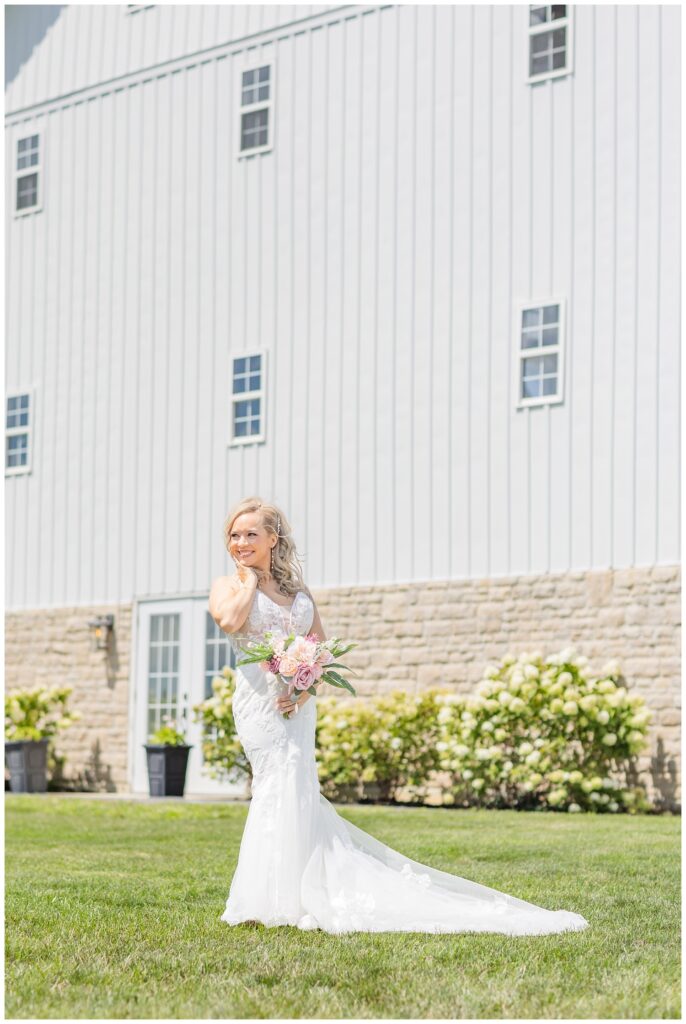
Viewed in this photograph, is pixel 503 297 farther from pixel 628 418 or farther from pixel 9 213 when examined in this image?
pixel 9 213

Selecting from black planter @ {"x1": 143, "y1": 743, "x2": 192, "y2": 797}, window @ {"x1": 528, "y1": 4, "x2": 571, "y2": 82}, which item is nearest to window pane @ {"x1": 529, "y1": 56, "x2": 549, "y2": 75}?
window @ {"x1": 528, "y1": 4, "x2": 571, "y2": 82}

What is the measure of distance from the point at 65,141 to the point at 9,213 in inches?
56.2

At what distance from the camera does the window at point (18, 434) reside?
18750 mm

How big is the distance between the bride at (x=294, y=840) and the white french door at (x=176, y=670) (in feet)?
34.2

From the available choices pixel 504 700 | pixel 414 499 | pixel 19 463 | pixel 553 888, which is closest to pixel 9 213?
pixel 19 463

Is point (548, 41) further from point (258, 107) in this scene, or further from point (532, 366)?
point (258, 107)

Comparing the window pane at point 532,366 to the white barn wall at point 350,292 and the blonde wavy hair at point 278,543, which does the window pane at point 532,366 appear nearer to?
the white barn wall at point 350,292

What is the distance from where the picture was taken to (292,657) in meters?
5.67

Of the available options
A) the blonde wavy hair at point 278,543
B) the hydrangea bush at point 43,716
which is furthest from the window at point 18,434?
the blonde wavy hair at point 278,543

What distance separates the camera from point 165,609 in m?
17.1

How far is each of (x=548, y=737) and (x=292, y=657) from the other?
8400mm

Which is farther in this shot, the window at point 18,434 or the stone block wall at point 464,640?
the window at point 18,434

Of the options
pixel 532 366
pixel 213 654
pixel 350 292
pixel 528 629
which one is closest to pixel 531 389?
pixel 532 366

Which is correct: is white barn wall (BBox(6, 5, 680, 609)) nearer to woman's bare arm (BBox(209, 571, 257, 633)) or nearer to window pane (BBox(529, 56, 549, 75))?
window pane (BBox(529, 56, 549, 75))
